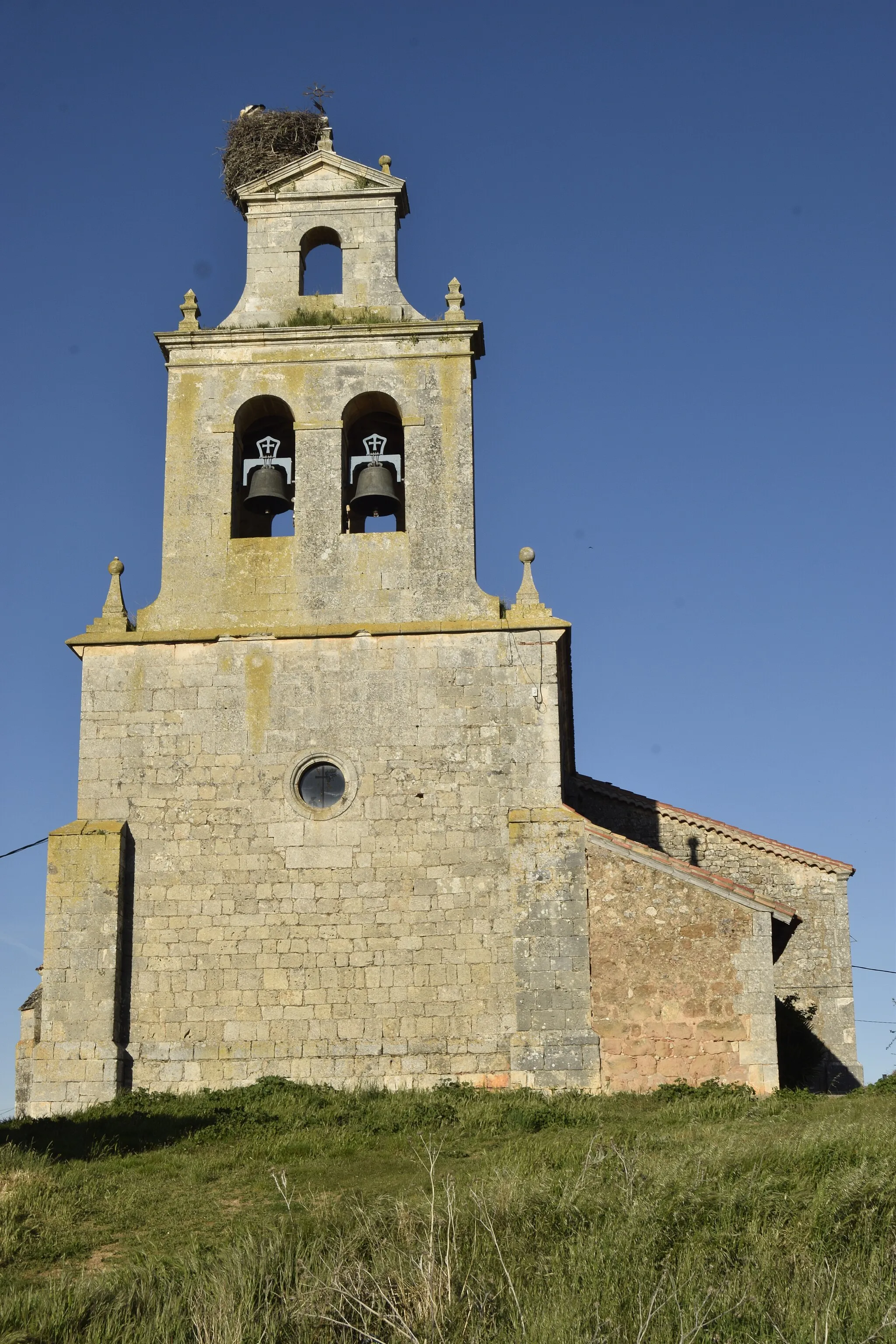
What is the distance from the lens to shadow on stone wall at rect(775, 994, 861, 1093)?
60.0 ft

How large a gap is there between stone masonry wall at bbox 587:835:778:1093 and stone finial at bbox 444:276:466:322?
21.8 feet

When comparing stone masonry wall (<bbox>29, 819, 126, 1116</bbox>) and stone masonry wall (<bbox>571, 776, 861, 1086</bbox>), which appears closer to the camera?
stone masonry wall (<bbox>29, 819, 126, 1116</bbox>)

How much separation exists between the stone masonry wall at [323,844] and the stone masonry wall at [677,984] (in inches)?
19.2

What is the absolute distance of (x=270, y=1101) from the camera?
1362cm

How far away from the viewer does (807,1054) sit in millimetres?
18750

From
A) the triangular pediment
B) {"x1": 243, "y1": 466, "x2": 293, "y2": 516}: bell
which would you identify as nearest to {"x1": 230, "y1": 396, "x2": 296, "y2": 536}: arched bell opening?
{"x1": 243, "y1": 466, "x2": 293, "y2": 516}: bell

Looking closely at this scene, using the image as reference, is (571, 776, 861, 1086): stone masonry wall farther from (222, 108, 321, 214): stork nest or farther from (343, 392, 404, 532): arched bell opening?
(222, 108, 321, 214): stork nest

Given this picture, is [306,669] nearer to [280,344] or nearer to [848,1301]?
[280,344]

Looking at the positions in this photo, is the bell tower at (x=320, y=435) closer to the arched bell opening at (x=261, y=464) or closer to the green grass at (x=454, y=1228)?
the arched bell opening at (x=261, y=464)

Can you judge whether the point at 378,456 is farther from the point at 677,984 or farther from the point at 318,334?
the point at 677,984

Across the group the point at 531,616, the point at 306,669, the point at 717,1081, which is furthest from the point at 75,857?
the point at 717,1081

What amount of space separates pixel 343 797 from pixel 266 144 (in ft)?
27.9

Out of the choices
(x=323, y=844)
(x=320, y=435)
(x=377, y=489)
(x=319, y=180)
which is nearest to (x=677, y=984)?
(x=323, y=844)

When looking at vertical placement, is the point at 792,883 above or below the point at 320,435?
below
